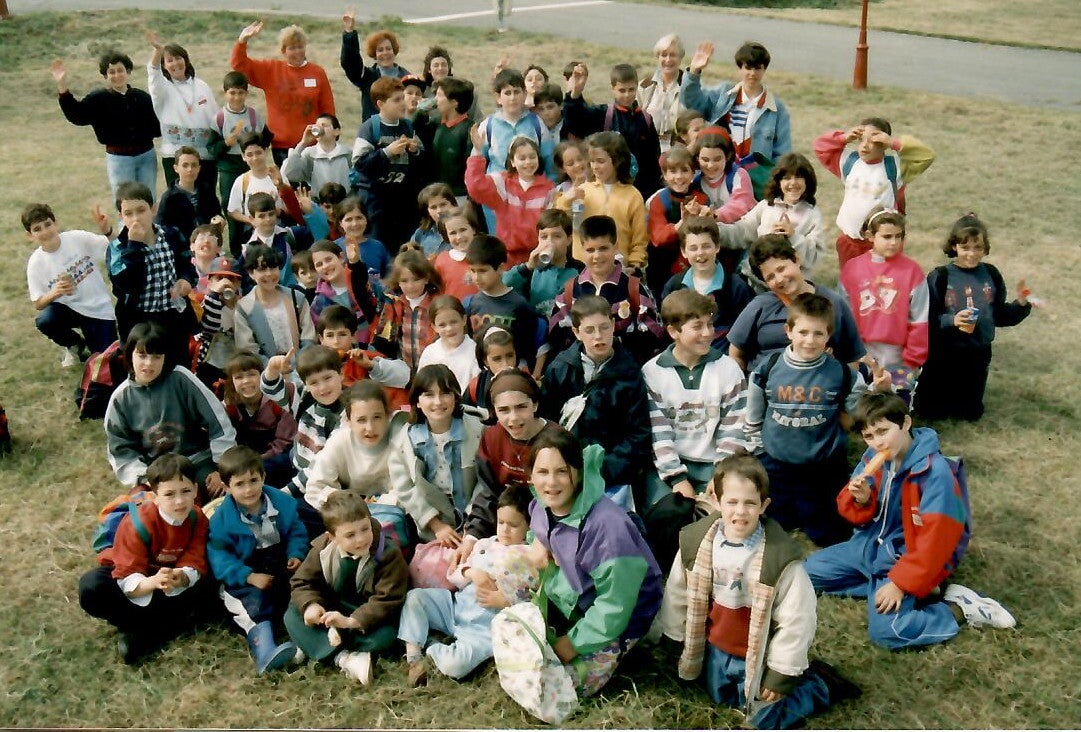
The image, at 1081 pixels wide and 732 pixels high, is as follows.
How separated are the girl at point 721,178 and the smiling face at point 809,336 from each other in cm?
142

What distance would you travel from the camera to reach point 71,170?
10.8m

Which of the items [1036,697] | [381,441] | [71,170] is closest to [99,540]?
[381,441]

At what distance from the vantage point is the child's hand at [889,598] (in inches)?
170

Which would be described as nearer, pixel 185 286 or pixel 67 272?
pixel 185 286

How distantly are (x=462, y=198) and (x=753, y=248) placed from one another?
2.75 m

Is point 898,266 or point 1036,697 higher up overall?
point 898,266

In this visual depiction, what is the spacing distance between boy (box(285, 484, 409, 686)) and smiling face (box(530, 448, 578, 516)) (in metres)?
0.74

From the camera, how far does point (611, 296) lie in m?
5.55

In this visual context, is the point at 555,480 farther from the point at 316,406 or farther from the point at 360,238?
the point at 360,238

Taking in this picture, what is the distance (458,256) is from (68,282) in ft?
7.85

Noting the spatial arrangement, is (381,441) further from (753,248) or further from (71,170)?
(71,170)

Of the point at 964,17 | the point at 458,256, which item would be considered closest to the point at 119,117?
the point at 458,256

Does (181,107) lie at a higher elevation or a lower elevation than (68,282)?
higher

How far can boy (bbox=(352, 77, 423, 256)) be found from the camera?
23.6 ft
